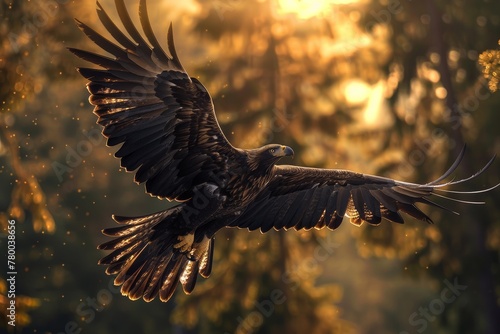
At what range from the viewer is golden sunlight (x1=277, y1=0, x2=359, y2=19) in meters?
18.4

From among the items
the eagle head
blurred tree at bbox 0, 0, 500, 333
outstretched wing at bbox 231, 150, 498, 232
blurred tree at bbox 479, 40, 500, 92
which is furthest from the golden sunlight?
blurred tree at bbox 479, 40, 500, 92

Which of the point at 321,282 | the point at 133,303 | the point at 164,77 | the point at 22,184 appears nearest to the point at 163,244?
the point at 164,77

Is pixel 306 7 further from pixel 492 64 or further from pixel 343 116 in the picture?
pixel 492 64

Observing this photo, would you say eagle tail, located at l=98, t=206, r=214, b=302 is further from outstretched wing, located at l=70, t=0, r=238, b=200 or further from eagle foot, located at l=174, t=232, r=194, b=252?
outstretched wing, located at l=70, t=0, r=238, b=200

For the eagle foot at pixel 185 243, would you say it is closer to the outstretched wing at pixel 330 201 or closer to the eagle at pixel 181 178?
the eagle at pixel 181 178

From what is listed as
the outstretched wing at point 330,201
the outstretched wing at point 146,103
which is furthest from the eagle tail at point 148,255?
the outstretched wing at point 330,201

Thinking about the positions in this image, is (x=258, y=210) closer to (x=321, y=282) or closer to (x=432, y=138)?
(x=432, y=138)

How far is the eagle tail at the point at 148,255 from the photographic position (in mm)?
8570

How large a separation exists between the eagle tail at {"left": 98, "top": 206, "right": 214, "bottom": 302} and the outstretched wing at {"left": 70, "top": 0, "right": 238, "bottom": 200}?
736mm

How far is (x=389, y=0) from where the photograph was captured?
18.9 m

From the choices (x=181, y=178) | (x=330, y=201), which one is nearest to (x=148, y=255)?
(x=181, y=178)

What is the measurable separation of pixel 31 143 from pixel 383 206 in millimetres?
21464

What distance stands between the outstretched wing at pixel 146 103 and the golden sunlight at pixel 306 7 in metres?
10.8

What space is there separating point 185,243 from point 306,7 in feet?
35.0
